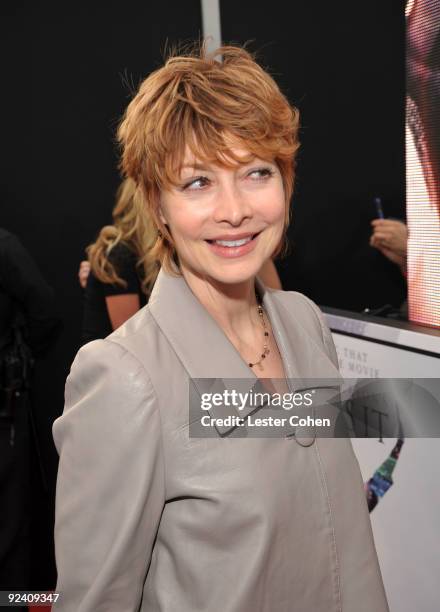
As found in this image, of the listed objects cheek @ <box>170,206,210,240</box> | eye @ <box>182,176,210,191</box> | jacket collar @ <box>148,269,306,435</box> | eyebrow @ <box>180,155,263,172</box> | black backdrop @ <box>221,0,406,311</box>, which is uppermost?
black backdrop @ <box>221,0,406,311</box>

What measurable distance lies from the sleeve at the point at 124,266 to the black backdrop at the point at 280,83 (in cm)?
79

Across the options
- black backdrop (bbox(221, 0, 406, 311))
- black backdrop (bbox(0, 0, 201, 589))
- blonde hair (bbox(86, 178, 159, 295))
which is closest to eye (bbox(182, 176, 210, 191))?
blonde hair (bbox(86, 178, 159, 295))

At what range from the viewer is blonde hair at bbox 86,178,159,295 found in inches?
108

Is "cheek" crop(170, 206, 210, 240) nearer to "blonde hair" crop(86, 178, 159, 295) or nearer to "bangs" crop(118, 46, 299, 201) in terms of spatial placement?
"bangs" crop(118, 46, 299, 201)

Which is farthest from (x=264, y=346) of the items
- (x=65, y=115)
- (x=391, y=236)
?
(x=65, y=115)

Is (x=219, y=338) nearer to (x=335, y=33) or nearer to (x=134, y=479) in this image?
(x=134, y=479)

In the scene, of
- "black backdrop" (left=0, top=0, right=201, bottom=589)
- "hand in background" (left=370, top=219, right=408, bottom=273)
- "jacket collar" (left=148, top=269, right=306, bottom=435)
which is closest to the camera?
"jacket collar" (left=148, top=269, right=306, bottom=435)

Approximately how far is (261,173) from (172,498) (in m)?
0.59

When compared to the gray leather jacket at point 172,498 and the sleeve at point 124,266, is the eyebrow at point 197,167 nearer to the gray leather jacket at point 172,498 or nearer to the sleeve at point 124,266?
the gray leather jacket at point 172,498

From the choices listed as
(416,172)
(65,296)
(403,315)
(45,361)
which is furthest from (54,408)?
(416,172)

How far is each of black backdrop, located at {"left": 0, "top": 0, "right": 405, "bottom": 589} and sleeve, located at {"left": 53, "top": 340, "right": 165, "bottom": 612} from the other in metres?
2.34

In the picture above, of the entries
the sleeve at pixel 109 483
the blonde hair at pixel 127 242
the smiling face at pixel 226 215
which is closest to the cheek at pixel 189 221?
the smiling face at pixel 226 215

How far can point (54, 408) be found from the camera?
3.68 metres
